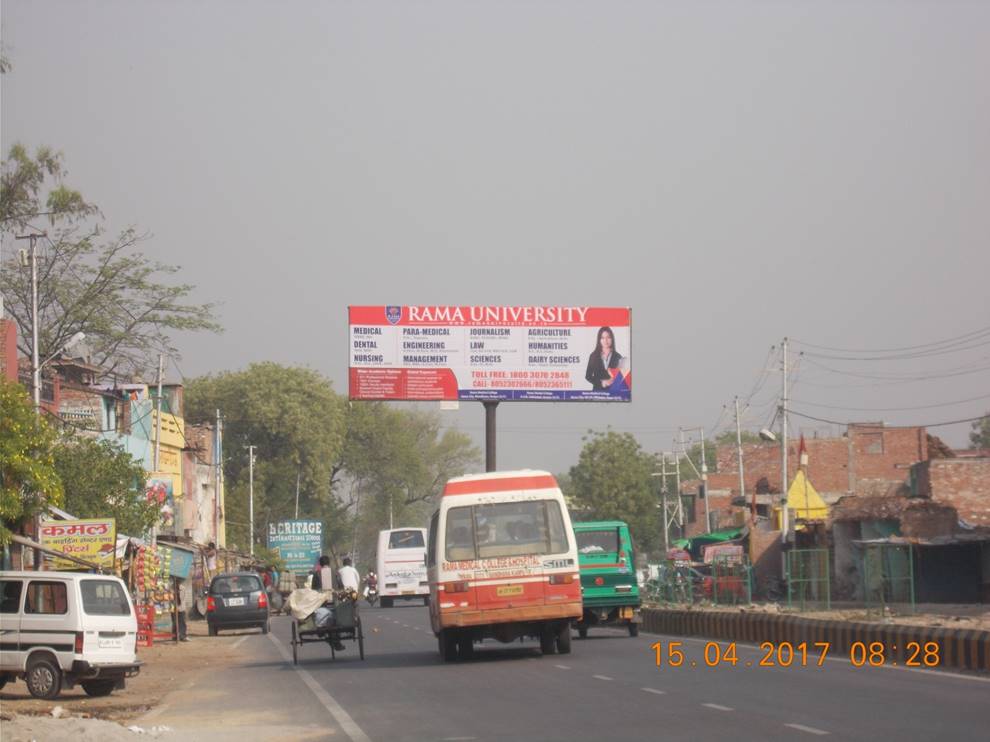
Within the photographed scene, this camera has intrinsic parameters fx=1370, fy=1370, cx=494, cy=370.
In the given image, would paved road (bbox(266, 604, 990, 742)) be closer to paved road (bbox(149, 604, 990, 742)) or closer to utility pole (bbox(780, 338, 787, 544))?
paved road (bbox(149, 604, 990, 742))

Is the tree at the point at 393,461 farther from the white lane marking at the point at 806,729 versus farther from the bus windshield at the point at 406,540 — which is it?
the white lane marking at the point at 806,729

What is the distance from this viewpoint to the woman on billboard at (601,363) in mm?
41250

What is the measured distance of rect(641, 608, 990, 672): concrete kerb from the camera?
18672mm

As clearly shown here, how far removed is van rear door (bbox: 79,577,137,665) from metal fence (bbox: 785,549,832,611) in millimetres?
21196

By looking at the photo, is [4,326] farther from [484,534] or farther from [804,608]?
[804,608]

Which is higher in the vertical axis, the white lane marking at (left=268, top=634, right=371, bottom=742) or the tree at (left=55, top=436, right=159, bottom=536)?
the tree at (left=55, top=436, right=159, bottom=536)

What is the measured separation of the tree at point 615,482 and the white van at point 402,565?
25254 mm

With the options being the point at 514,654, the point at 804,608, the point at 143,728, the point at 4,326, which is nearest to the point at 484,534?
the point at 514,654

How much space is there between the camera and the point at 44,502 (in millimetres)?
20781

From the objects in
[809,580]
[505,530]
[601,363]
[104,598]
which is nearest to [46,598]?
[104,598]

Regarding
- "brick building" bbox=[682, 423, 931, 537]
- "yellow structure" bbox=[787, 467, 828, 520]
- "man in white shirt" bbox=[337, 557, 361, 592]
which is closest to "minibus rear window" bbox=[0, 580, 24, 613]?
"man in white shirt" bbox=[337, 557, 361, 592]

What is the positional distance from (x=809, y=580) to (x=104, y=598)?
23578 millimetres

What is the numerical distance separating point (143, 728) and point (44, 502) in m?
7.13

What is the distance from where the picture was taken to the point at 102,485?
34.9 m
